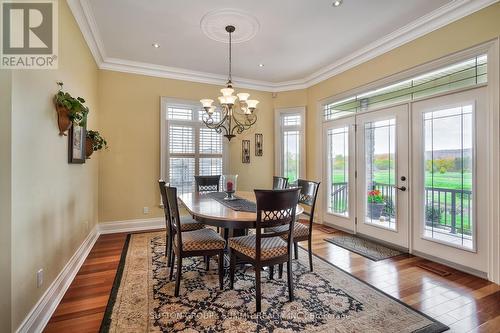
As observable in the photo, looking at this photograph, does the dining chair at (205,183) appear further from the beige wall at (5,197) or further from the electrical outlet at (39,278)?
the beige wall at (5,197)

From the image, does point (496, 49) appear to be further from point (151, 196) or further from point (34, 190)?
point (151, 196)

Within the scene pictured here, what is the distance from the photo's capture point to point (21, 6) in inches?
70.4

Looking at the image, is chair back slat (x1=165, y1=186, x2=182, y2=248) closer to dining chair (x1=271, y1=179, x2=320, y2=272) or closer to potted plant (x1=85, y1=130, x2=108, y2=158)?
dining chair (x1=271, y1=179, x2=320, y2=272)

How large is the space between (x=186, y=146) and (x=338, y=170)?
2.95m

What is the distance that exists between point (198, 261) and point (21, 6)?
2858mm

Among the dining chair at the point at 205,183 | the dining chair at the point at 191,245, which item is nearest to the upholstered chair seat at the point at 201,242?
the dining chair at the point at 191,245

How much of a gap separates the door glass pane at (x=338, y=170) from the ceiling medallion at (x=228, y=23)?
233 centimetres

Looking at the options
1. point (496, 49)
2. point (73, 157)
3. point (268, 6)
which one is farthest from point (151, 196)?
point (496, 49)

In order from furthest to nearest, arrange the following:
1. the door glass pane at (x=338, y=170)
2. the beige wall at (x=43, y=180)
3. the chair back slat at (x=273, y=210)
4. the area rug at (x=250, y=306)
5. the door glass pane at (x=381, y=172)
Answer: the door glass pane at (x=338, y=170)
the door glass pane at (x=381, y=172)
the chair back slat at (x=273, y=210)
the area rug at (x=250, y=306)
the beige wall at (x=43, y=180)

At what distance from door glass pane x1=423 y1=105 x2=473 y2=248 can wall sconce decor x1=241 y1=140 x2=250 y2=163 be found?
3176 mm

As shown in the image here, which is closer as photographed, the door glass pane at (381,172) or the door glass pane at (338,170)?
the door glass pane at (381,172)

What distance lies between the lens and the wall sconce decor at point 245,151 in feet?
17.6

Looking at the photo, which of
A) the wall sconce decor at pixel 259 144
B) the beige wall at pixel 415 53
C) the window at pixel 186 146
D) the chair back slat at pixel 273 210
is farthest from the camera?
the wall sconce decor at pixel 259 144

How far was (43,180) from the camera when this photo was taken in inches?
80.0
